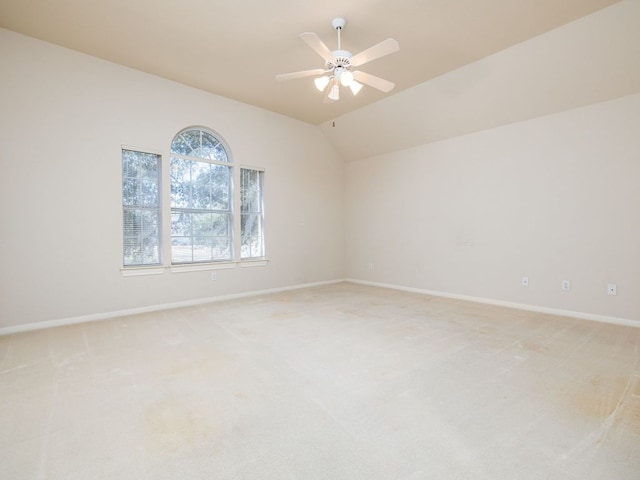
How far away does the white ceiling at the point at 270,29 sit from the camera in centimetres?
283

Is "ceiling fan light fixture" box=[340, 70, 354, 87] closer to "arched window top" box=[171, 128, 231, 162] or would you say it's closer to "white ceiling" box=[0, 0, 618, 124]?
"white ceiling" box=[0, 0, 618, 124]

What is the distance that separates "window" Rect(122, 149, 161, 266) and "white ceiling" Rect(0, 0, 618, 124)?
1214 millimetres

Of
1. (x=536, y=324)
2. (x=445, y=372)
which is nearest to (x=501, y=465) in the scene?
(x=445, y=372)

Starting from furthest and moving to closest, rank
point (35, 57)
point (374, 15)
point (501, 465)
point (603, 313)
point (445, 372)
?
point (603, 313) < point (35, 57) < point (374, 15) < point (445, 372) < point (501, 465)

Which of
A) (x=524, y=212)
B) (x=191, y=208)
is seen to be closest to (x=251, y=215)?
(x=191, y=208)

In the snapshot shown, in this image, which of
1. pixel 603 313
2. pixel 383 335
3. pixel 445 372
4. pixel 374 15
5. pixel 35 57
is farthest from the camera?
pixel 603 313

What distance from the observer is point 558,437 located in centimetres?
163

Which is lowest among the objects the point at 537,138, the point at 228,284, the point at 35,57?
the point at 228,284

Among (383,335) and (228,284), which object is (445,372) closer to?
(383,335)

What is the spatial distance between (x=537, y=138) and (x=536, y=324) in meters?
2.43

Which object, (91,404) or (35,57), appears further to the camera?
(35,57)

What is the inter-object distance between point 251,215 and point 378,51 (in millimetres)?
3370

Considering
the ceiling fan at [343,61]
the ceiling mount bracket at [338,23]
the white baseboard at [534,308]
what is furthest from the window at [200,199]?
the white baseboard at [534,308]

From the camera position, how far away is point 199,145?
15.5 ft
